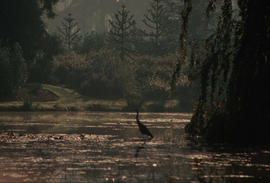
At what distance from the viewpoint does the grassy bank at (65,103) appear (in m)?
46.5

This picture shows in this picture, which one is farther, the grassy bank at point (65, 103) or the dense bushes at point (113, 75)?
the dense bushes at point (113, 75)

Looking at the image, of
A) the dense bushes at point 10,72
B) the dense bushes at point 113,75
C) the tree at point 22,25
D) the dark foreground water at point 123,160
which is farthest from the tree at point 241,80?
the tree at point 22,25

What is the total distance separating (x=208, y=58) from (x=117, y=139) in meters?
6.57

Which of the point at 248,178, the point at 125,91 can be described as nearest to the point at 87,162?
the point at 248,178

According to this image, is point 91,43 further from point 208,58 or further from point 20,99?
point 208,58

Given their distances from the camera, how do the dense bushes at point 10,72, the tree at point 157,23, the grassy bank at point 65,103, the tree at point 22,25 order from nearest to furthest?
the grassy bank at point 65,103
the dense bushes at point 10,72
the tree at point 22,25
the tree at point 157,23

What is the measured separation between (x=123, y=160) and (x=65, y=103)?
3480 cm

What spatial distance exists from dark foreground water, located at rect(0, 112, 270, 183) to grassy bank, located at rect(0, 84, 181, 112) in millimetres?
23328

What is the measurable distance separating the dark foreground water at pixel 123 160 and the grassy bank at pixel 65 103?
2333 centimetres

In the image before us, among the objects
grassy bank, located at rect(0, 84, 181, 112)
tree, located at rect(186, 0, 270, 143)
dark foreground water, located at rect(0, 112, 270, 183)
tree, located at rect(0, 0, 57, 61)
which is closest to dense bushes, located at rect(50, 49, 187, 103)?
grassy bank, located at rect(0, 84, 181, 112)

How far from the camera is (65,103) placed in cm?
5003

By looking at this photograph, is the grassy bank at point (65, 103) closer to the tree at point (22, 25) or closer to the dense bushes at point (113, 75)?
the dense bushes at point (113, 75)

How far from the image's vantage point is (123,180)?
1209cm

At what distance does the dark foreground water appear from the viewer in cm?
1256
